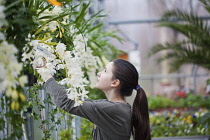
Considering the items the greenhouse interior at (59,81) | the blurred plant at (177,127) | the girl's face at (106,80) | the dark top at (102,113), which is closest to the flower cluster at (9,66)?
the greenhouse interior at (59,81)

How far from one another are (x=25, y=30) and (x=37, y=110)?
2.47 ft

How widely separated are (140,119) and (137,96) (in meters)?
0.14

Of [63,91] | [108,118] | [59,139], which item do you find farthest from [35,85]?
[59,139]

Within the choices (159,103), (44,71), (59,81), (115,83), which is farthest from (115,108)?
(159,103)

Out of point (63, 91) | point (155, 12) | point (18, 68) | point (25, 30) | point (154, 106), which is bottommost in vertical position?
point (154, 106)

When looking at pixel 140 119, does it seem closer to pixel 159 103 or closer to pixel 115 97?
pixel 115 97

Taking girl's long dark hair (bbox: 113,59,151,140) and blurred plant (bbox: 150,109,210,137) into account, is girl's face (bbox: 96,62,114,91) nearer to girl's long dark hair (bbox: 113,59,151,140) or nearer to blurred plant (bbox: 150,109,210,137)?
girl's long dark hair (bbox: 113,59,151,140)

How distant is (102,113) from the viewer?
166cm

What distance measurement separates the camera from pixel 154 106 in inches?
304

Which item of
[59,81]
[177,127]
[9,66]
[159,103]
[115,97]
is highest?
[9,66]

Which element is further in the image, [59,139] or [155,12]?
[155,12]

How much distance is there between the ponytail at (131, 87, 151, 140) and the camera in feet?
5.88

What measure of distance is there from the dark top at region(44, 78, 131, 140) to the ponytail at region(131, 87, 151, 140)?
0.05 metres

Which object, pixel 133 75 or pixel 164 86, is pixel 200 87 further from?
pixel 133 75
